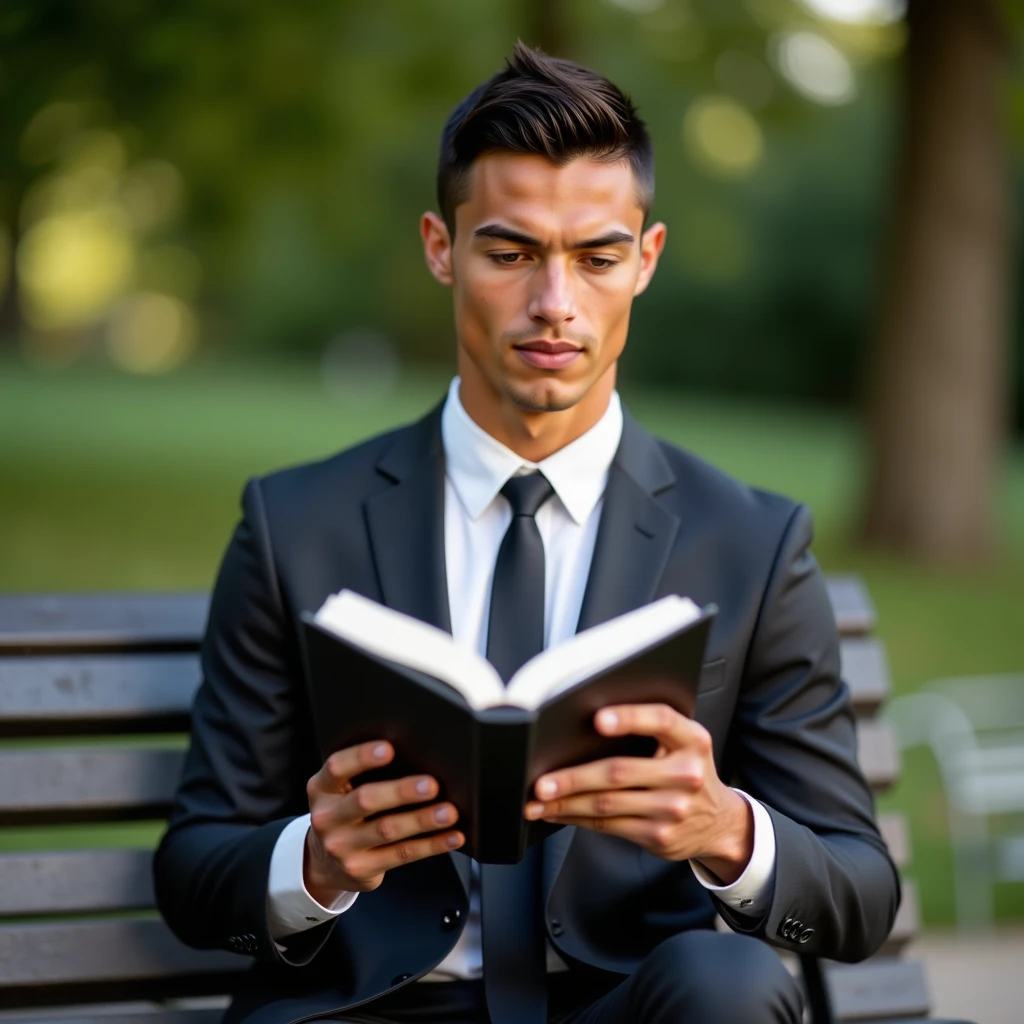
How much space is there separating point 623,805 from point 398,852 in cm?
35

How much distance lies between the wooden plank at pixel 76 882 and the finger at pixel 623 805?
3.78 feet

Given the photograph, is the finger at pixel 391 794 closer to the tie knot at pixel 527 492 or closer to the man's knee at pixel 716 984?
the man's knee at pixel 716 984

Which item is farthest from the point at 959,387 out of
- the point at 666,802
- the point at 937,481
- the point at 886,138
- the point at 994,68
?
the point at 886,138

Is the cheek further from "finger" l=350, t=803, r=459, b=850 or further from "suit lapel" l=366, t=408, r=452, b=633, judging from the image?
"finger" l=350, t=803, r=459, b=850

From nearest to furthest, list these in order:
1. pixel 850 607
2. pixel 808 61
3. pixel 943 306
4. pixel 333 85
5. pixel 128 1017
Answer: pixel 128 1017, pixel 850 607, pixel 943 306, pixel 333 85, pixel 808 61

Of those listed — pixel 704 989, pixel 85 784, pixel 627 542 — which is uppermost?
pixel 627 542

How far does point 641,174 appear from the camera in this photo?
2.88 metres

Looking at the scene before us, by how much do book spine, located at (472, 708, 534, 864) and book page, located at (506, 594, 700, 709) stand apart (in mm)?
62

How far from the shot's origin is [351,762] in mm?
2197

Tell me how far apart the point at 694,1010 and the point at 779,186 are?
1164 inches

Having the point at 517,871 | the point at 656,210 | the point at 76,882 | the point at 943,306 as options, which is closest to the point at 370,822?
the point at 517,871

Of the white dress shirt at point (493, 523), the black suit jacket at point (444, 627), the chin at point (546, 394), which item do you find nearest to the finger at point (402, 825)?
the black suit jacket at point (444, 627)

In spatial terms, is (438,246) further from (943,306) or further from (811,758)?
(943,306)

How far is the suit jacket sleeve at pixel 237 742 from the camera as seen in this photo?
2.69 m
